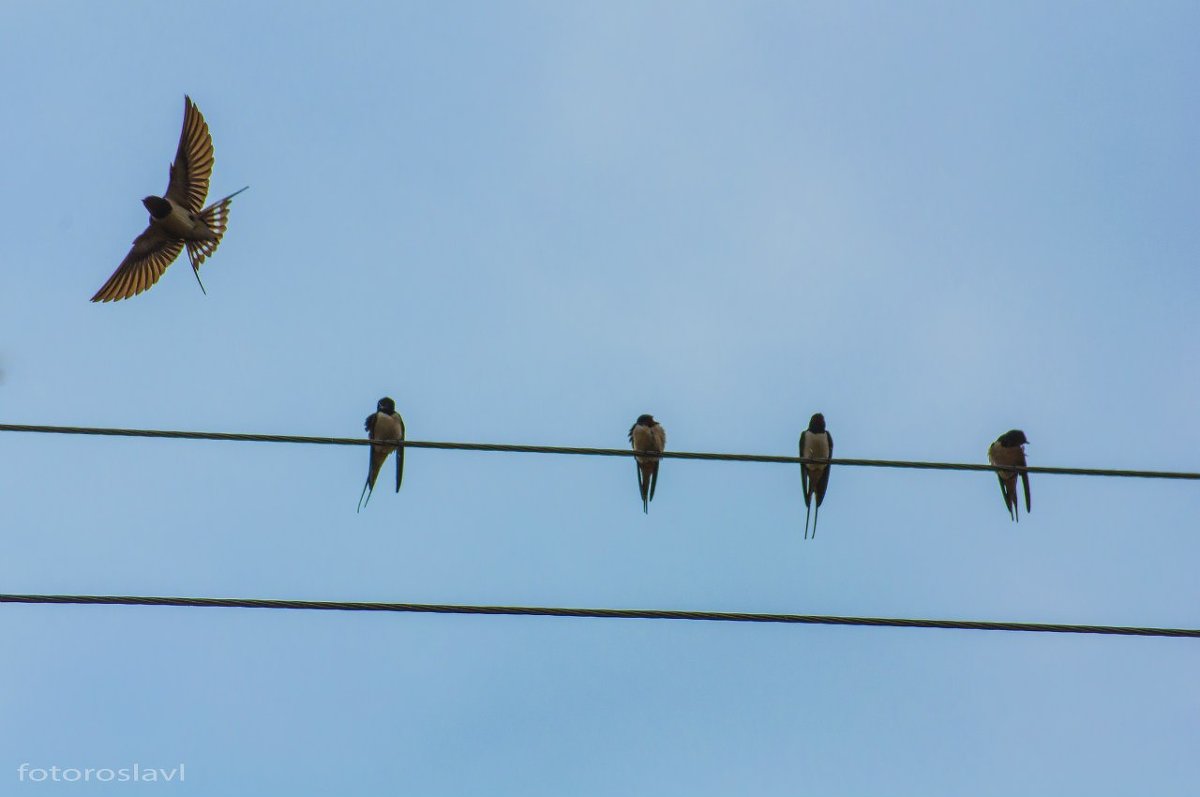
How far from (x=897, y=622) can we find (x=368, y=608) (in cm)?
163

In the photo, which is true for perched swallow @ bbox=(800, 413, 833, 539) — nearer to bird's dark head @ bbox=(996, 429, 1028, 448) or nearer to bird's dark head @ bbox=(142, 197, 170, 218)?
bird's dark head @ bbox=(996, 429, 1028, 448)

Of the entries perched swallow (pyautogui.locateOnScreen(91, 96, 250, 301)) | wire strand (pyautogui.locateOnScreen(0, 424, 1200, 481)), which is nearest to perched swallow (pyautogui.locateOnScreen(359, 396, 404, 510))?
perched swallow (pyautogui.locateOnScreen(91, 96, 250, 301))

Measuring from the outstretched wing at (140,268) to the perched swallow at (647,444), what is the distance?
10.6ft

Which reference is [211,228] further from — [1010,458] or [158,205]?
[1010,458]

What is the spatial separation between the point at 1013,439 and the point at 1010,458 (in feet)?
0.60

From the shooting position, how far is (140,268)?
8.73m

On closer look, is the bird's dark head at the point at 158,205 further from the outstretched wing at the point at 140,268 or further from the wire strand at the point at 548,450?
the wire strand at the point at 548,450

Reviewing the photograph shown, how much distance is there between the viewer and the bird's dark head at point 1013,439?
9352 mm

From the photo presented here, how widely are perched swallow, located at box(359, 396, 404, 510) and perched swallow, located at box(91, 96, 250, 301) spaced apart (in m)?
1.41

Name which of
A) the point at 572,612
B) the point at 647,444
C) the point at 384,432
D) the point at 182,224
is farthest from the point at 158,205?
the point at 572,612

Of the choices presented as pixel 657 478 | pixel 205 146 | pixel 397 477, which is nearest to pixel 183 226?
pixel 205 146

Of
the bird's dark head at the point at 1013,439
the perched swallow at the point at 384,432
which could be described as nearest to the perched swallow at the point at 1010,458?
the bird's dark head at the point at 1013,439

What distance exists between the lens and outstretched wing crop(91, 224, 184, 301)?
866cm

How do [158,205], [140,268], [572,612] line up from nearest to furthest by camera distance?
[572,612] → [158,205] → [140,268]
